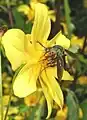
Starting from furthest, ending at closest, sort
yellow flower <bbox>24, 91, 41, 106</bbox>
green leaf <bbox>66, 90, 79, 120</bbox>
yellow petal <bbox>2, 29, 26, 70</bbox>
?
yellow flower <bbox>24, 91, 41, 106</bbox> → green leaf <bbox>66, 90, 79, 120</bbox> → yellow petal <bbox>2, 29, 26, 70</bbox>

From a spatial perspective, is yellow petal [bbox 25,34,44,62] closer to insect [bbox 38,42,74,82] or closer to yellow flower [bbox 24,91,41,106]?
insect [bbox 38,42,74,82]

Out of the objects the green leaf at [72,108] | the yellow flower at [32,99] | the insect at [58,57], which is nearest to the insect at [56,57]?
the insect at [58,57]

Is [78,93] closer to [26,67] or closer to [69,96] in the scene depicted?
[69,96]

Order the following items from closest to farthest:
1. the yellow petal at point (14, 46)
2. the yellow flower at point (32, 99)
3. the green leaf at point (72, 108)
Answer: the yellow petal at point (14, 46) → the green leaf at point (72, 108) → the yellow flower at point (32, 99)

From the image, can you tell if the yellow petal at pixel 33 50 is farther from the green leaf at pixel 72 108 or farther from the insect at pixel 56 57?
the green leaf at pixel 72 108

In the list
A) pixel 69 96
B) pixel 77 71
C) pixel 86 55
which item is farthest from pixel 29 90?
pixel 86 55

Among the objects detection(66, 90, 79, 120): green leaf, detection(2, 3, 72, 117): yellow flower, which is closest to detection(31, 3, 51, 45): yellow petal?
detection(2, 3, 72, 117): yellow flower
